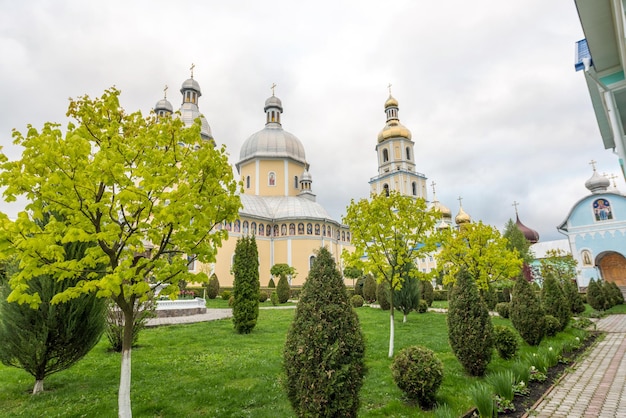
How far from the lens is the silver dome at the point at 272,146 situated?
42.4 meters

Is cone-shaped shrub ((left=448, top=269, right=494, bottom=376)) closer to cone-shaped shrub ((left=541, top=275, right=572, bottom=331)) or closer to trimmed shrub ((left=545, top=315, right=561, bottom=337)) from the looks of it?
trimmed shrub ((left=545, top=315, right=561, bottom=337))

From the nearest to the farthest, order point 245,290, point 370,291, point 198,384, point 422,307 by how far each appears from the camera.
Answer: point 198,384 < point 245,290 < point 422,307 < point 370,291

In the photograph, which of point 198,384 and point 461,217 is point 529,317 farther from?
point 461,217

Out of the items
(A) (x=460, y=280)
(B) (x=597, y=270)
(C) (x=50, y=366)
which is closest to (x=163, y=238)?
(C) (x=50, y=366)

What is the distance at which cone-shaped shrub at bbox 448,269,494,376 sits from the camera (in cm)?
638

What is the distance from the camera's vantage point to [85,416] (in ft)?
16.0

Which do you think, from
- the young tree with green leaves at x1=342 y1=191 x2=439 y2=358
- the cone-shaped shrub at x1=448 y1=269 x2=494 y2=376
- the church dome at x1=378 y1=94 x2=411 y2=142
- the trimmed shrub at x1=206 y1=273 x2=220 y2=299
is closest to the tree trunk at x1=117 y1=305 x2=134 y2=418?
the cone-shaped shrub at x1=448 y1=269 x2=494 y2=376

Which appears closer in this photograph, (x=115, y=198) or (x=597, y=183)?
(x=115, y=198)

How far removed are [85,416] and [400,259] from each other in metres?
7.32


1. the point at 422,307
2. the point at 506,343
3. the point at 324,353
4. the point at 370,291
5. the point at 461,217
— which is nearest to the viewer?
the point at 324,353

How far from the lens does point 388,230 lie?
9.38 metres

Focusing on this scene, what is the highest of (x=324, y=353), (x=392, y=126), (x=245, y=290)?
(x=392, y=126)

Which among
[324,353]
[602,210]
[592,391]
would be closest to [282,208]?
[602,210]

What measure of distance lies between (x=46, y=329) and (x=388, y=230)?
786 cm
